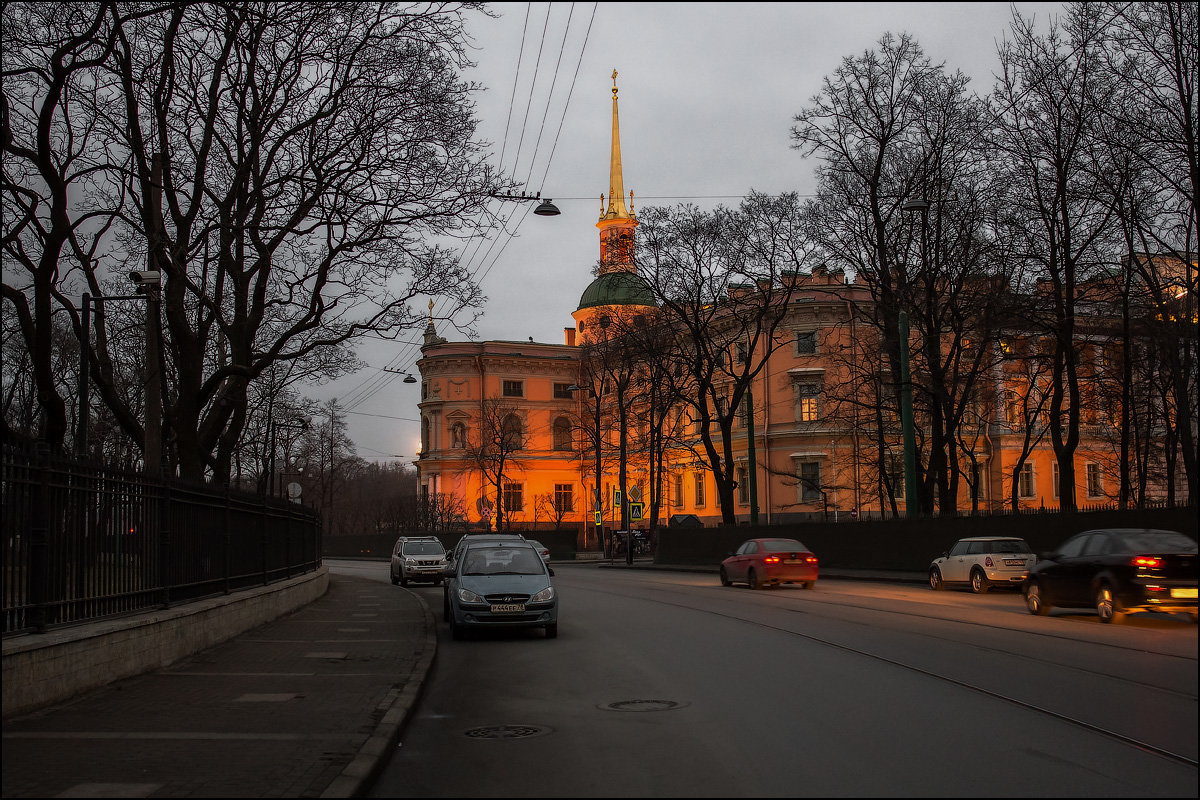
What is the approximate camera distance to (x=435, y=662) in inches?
564

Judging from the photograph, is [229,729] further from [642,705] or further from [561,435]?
[561,435]

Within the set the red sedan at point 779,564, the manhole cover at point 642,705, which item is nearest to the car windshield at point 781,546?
the red sedan at point 779,564

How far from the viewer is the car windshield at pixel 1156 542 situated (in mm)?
15797

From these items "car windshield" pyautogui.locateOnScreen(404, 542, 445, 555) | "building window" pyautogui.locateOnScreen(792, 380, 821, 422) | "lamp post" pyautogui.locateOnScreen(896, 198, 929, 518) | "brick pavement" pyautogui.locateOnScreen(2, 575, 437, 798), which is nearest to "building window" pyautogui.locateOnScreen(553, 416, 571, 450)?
"building window" pyautogui.locateOnScreen(792, 380, 821, 422)

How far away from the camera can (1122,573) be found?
16.6 m

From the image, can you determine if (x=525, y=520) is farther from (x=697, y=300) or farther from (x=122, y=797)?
(x=122, y=797)

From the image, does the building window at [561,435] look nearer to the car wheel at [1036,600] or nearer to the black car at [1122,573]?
the car wheel at [1036,600]

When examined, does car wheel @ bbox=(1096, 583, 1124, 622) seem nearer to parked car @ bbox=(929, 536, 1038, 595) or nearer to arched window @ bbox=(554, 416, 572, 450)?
parked car @ bbox=(929, 536, 1038, 595)

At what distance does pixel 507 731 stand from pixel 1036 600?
1327 centimetres

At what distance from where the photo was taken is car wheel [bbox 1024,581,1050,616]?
19047 mm

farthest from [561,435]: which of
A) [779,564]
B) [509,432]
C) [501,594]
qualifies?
[501,594]

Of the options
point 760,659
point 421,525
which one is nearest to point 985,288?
point 760,659

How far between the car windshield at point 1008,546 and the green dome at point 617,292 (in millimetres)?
22235

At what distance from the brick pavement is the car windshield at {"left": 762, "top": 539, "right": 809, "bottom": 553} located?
1657 cm
